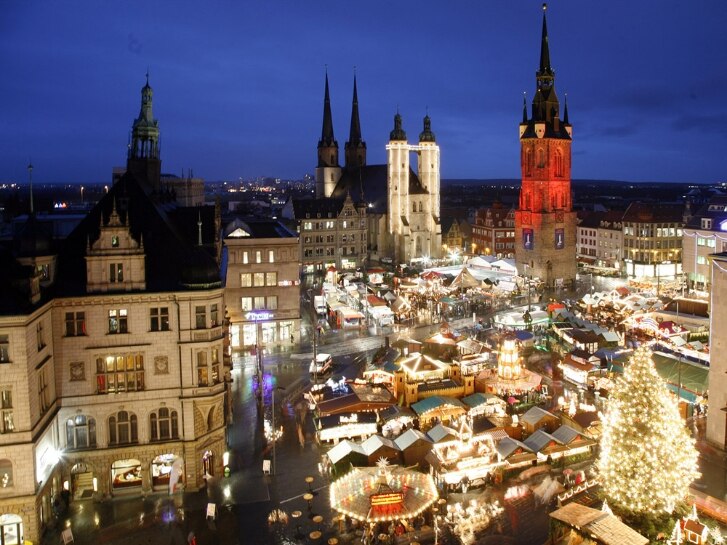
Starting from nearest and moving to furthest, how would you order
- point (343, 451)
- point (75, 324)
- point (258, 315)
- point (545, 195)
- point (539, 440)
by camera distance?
point (75, 324) → point (343, 451) → point (539, 440) → point (258, 315) → point (545, 195)

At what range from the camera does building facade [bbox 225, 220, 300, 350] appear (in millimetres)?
51906

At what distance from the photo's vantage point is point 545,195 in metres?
83.1

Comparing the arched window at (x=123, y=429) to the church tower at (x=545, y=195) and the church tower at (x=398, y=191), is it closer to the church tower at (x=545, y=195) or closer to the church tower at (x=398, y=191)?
the church tower at (x=545, y=195)

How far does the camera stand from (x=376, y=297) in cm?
6391

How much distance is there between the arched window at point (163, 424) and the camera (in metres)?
28.1

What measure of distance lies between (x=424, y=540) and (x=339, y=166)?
94.2 metres

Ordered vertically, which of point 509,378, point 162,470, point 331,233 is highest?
point 331,233

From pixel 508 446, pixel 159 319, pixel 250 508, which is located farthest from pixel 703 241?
pixel 159 319

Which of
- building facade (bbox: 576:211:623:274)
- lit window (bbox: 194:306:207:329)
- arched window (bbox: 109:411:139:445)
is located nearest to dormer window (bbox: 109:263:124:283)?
lit window (bbox: 194:306:207:329)

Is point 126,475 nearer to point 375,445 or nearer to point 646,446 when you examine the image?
point 375,445

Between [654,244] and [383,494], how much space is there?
77.3 meters

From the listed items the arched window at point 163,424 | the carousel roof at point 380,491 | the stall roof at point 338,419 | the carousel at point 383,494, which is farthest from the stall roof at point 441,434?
the arched window at point 163,424

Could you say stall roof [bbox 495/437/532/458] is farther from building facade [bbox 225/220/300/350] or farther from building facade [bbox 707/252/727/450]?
building facade [bbox 225/220/300/350]

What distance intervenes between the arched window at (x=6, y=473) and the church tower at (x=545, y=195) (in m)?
67.3
